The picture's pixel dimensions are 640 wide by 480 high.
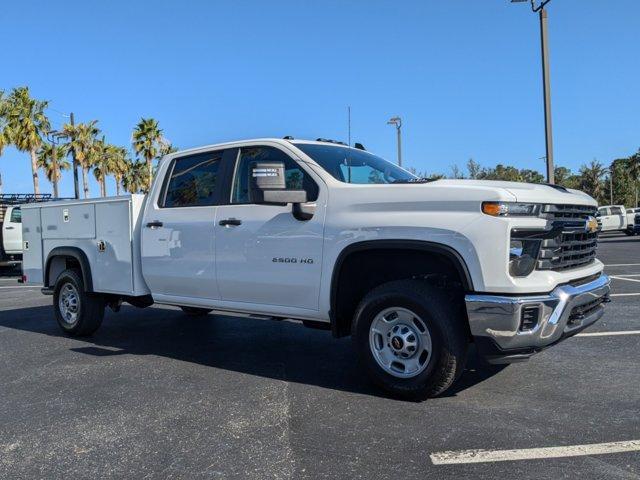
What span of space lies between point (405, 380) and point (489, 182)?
163cm

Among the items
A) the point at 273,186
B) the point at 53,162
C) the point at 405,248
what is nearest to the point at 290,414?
the point at 405,248

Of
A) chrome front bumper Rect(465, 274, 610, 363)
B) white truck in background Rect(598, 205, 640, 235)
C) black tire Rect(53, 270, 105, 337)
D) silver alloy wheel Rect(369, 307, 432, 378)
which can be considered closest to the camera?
chrome front bumper Rect(465, 274, 610, 363)

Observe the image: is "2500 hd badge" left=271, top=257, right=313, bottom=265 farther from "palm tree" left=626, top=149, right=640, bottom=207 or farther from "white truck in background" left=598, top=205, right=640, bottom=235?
"palm tree" left=626, top=149, right=640, bottom=207

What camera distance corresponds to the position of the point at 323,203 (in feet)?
15.8

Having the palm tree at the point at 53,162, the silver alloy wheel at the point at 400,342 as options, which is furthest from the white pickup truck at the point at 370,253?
the palm tree at the point at 53,162

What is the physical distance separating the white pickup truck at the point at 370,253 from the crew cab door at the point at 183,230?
0.02 metres

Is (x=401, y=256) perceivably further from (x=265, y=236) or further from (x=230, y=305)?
(x=230, y=305)

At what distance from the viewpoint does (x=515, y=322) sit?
12.7 ft

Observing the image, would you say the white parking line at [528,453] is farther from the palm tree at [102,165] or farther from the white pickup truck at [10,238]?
the palm tree at [102,165]

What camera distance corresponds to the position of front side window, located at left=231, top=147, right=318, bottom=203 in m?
5.00

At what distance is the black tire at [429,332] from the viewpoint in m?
4.17

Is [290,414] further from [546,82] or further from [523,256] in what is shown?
[546,82]

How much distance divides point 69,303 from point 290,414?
4329 millimetres

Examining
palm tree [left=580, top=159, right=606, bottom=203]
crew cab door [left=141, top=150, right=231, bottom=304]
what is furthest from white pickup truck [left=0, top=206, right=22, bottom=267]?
palm tree [left=580, top=159, right=606, bottom=203]
